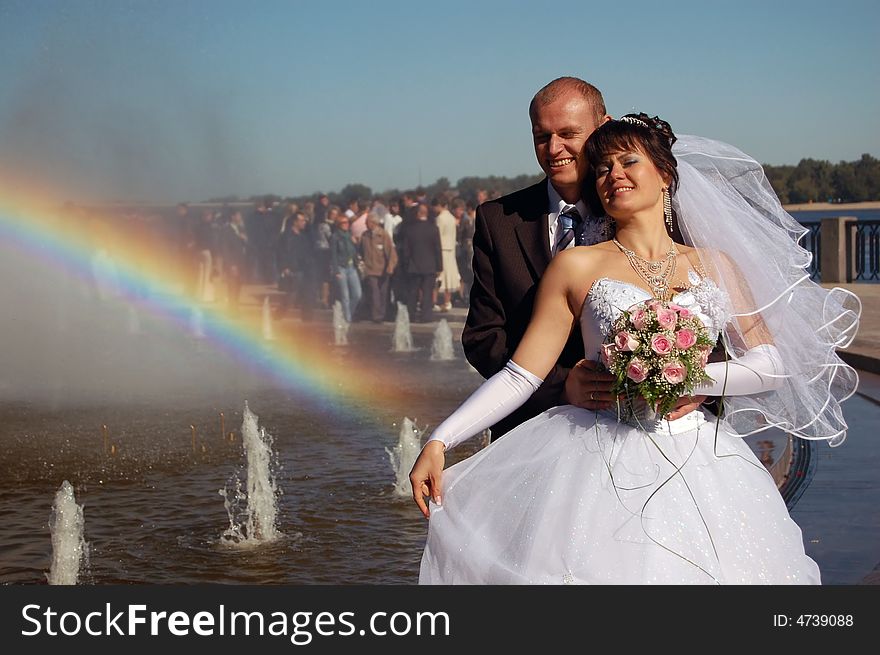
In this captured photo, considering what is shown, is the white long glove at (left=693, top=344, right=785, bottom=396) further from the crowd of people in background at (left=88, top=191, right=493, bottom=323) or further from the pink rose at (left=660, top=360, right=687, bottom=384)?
the crowd of people in background at (left=88, top=191, right=493, bottom=323)

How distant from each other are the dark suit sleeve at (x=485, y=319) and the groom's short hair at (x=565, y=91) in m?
0.48

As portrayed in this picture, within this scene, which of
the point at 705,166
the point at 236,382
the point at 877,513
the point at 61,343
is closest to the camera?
the point at 705,166

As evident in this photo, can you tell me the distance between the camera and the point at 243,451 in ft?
33.5

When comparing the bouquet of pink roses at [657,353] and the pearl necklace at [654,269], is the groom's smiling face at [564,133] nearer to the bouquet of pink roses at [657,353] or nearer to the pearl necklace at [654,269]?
the pearl necklace at [654,269]

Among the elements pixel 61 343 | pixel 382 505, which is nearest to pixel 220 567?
pixel 382 505

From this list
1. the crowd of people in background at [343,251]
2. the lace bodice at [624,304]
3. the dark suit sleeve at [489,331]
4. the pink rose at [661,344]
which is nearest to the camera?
the pink rose at [661,344]

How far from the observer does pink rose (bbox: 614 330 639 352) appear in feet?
11.2

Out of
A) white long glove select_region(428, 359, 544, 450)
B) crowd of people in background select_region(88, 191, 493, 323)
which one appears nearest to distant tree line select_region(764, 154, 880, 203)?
crowd of people in background select_region(88, 191, 493, 323)

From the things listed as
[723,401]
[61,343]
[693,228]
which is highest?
[693,228]

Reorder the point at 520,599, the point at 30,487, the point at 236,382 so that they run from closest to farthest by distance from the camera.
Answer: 1. the point at 520,599
2. the point at 30,487
3. the point at 236,382

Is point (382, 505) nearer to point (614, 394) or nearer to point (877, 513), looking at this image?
point (877, 513)

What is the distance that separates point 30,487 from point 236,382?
6.66m

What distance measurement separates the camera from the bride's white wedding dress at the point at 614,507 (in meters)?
3.39

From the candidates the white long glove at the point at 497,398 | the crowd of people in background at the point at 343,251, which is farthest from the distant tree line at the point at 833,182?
the white long glove at the point at 497,398
